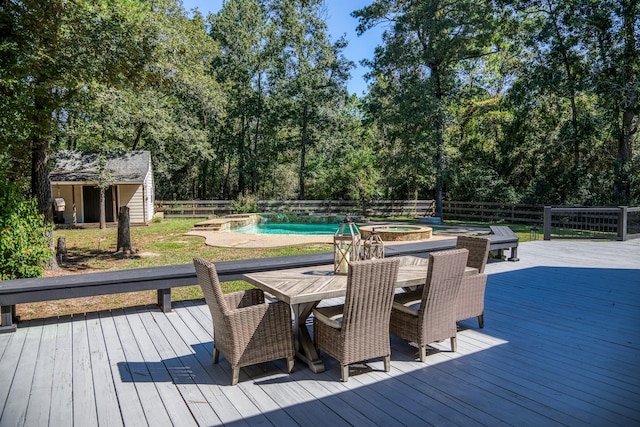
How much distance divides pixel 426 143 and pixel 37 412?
689 inches

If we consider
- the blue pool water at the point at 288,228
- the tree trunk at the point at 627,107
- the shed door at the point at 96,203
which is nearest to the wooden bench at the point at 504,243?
the blue pool water at the point at 288,228

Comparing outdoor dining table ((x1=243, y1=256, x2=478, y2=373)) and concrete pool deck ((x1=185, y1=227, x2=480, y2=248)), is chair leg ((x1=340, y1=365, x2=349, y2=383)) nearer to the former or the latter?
outdoor dining table ((x1=243, y1=256, x2=478, y2=373))

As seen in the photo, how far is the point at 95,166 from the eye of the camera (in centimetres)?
1716

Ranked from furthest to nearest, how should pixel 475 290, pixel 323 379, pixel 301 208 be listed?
pixel 301 208
pixel 475 290
pixel 323 379

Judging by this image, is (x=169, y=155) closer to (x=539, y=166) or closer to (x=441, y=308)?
(x=539, y=166)

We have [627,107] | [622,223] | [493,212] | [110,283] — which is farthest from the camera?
[493,212]

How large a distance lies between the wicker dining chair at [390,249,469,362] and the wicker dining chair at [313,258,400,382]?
1.08 feet

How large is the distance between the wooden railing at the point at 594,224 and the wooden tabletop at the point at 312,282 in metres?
7.43

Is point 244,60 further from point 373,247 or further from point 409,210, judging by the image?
point 373,247

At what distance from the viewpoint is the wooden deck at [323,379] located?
2412 millimetres

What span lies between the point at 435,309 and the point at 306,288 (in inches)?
40.1

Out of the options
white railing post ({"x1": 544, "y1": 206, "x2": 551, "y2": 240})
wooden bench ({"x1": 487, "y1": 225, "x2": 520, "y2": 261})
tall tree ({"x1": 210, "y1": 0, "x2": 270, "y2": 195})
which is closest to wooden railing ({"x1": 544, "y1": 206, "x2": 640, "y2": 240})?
white railing post ({"x1": 544, "y1": 206, "x2": 551, "y2": 240})

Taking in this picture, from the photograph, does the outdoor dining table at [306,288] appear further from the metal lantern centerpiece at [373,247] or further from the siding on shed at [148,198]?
the siding on shed at [148,198]

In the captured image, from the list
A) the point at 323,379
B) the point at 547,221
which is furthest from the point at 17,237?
the point at 547,221
